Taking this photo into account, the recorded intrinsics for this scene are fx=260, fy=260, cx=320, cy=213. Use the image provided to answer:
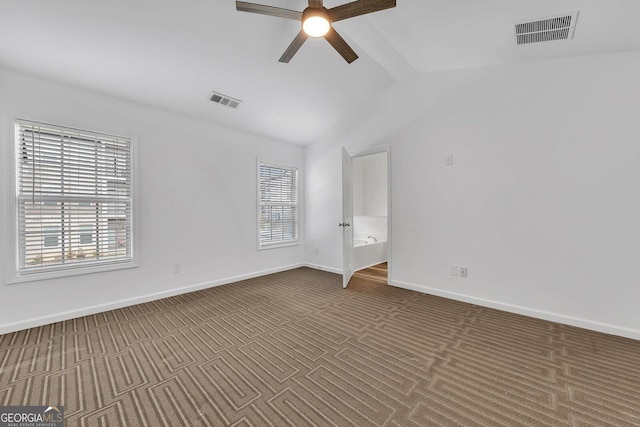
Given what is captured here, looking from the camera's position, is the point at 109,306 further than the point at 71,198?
Yes

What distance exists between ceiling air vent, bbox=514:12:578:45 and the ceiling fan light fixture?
180 centimetres

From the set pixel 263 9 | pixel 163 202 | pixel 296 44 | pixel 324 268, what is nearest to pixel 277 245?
pixel 324 268

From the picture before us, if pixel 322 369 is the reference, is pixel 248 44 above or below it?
above

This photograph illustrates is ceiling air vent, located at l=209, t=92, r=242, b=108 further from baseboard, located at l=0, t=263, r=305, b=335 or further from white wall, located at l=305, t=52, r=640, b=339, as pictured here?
baseboard, located at l=0, t=263, r=305, b=335

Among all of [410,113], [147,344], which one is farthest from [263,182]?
[147,344]

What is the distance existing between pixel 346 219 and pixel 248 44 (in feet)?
8.59

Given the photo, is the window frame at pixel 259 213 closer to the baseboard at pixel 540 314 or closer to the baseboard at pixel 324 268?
the baseboard at pixel 324 268

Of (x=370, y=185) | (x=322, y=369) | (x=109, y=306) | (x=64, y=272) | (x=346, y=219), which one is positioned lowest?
(x=322, y=369)

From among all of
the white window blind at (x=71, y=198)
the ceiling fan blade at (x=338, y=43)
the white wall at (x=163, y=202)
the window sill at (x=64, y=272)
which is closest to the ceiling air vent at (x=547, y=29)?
the ceiling fan blade at (x=338, y=43)

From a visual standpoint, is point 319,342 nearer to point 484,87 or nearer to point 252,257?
point 252,257

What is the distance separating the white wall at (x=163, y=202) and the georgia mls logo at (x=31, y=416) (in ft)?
5.10

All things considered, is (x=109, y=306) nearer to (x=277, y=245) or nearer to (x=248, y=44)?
(x=277, y=245)

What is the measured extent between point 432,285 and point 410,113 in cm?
249

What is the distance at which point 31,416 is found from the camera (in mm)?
1517
